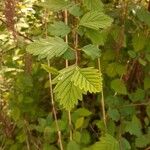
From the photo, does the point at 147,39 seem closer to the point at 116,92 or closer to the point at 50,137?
the point at 116,92

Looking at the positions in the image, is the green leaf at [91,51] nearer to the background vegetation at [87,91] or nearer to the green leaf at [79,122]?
the background vegetation at [87,91]

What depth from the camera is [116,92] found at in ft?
4.09

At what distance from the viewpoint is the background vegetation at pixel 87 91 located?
3.51 ft

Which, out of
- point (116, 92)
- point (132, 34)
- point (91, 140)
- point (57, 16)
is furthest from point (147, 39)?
point (91, 140)

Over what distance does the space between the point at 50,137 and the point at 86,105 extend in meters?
0.18

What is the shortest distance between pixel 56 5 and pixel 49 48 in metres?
0.14

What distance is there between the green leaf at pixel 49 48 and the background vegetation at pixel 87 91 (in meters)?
0.02

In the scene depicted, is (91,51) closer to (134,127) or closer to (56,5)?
(56,5)

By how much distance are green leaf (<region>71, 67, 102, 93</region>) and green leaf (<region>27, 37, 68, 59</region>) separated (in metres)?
0.06

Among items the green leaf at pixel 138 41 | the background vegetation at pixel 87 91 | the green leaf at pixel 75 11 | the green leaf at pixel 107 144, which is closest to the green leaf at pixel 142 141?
the background vegetation at pixel 87 91

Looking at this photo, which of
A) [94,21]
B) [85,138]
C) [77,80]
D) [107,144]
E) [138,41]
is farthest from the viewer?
[85,138]

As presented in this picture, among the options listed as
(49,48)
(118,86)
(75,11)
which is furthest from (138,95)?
(49,48)

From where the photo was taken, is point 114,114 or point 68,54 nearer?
point 68,54

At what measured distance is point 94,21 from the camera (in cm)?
76
